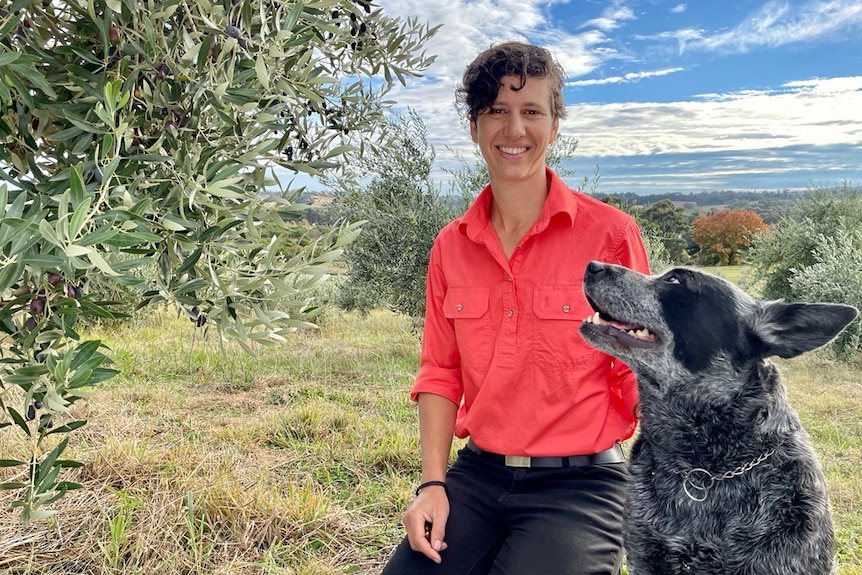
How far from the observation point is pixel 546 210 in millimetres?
2912

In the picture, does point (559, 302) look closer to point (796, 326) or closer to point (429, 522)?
point (796, 326)

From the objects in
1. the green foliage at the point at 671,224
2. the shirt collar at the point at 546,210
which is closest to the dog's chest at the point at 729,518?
the shirt collar at the point at 546,210

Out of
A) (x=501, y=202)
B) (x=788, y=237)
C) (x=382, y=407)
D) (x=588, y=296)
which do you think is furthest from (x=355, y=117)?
(x=788, y=237)

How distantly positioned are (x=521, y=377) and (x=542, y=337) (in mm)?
195

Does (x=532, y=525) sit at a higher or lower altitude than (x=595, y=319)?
lower

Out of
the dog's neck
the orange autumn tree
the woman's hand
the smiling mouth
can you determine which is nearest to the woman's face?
the smiling mouth

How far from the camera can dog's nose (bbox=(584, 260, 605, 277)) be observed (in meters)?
2.69

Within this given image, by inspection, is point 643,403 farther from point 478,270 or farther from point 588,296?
point 478,270

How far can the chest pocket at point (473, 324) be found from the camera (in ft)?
9.80

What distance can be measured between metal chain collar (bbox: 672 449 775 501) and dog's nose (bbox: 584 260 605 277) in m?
0.85

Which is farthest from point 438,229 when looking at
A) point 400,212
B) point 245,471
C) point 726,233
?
point 726,233

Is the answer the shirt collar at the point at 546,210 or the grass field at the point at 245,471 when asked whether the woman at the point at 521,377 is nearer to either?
the shirt collar at the point at 546,210

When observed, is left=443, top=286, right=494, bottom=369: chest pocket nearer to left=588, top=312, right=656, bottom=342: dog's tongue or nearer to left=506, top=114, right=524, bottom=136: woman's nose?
left=588, top=312, right=656, bottom=342: dog's tongue

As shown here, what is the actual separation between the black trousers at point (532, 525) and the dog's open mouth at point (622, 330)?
553mm
